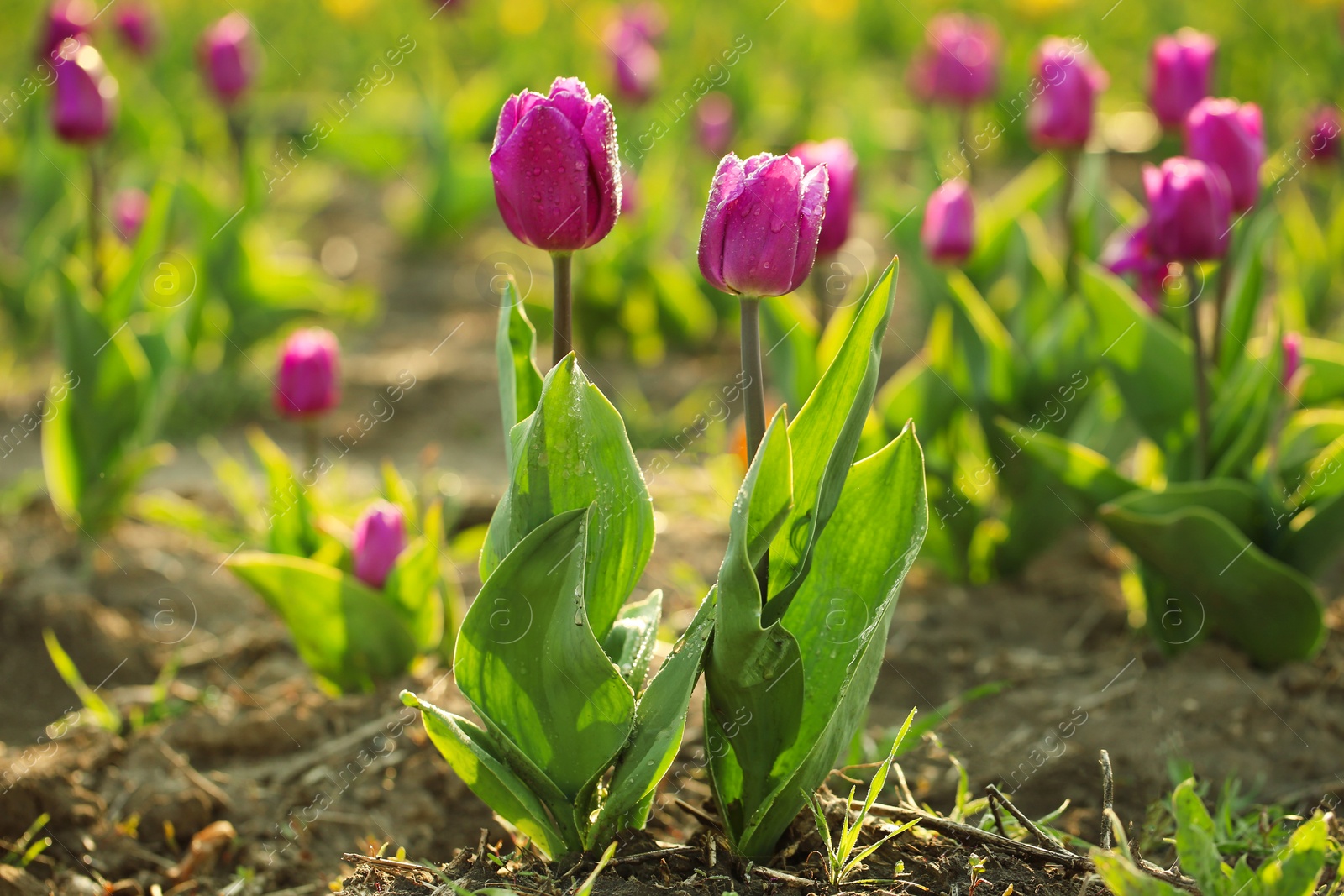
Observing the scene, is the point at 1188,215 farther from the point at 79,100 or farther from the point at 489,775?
the point at 79,100

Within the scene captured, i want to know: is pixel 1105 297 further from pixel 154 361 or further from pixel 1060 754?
pixel 154 361

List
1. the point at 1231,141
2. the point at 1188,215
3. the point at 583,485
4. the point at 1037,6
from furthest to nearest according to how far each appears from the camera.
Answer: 1. the point at 1037,6
2. the point at 1231,141
3. the point at 1188,215
4. the point at 583,485

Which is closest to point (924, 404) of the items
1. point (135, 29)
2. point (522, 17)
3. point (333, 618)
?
point (333, 618)

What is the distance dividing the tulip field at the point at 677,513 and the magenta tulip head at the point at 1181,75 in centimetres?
1

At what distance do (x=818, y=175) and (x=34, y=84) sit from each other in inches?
160

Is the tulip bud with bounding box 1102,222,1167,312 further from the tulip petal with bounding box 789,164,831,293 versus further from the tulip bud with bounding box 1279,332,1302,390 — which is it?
the tulip petal with bounding box 789,164,831,293

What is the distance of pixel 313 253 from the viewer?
538cm

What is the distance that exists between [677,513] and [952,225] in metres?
1.01

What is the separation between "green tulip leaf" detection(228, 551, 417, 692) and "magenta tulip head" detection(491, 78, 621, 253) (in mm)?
914

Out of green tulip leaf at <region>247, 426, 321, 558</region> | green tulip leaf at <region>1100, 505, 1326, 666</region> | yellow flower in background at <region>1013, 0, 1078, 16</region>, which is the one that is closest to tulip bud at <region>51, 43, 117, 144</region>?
green tulip leaf at <region>247, 426, 321, 558</region>

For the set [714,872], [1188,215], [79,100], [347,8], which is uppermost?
[79,100]

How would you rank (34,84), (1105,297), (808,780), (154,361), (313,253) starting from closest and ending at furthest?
(808,780) → (1105,297) → (154,361) → (34,84) → (313,253)

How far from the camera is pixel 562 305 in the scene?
4.69ft

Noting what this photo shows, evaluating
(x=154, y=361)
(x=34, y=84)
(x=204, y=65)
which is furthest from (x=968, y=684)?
(x=34, y=84)
